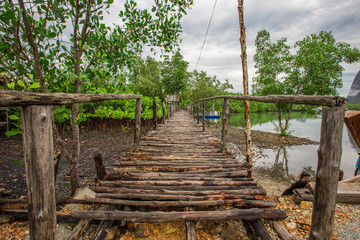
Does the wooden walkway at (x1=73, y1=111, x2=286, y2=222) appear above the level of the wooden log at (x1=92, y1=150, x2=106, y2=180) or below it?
below

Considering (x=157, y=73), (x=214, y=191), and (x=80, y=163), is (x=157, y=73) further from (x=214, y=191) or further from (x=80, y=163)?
(x=214, y=191)

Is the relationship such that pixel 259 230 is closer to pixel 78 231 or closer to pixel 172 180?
pixel 172 180

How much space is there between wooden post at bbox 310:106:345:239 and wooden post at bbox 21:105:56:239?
7.00ft

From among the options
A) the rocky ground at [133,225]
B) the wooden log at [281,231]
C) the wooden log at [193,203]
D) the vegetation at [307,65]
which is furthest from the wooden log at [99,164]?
the vegetation at [307,65]

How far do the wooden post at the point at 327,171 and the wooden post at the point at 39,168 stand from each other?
213cm

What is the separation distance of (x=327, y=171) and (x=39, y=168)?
2.23m

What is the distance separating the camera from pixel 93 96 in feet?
6.07

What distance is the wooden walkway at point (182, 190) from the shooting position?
1.96m

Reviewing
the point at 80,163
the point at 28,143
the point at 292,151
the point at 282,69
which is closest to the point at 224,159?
the point at 28,143

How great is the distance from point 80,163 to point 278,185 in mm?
9216

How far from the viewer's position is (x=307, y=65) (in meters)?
15.3

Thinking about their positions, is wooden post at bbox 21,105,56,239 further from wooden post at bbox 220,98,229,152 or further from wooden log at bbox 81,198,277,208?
wooden post at bbox 220,98,229,152

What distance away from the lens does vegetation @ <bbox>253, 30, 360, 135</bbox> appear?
14.9m

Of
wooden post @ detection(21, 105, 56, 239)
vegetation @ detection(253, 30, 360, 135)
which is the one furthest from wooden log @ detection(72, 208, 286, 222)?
vegetation @ detection(253, 30, 360, 135)
